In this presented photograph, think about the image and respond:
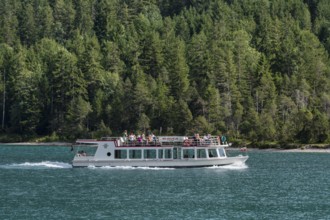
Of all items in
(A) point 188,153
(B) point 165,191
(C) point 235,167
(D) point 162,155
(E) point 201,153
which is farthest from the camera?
(A) point 188,153

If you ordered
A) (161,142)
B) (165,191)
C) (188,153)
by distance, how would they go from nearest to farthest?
(165,191) → (161,142) → (188,153)

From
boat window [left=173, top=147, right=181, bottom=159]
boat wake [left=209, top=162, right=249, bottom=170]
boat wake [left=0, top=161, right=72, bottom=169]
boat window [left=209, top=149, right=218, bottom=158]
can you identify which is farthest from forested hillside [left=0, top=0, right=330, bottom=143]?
boat wake [left=0, top=161, right=72, bottom=169]

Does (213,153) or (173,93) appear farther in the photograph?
(173,93)

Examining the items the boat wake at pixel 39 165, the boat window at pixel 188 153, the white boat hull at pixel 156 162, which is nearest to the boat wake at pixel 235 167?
the white boat hull at pixel 156 162

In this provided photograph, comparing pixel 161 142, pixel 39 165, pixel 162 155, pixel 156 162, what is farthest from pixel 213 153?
pixel 39 165

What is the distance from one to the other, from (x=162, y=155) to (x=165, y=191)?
23050 mm

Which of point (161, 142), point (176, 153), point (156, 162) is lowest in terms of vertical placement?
point (156, 162)

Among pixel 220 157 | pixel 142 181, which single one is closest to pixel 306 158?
pixel 220 157

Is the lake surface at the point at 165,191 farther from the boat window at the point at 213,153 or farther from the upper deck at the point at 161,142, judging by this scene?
the upper deck at the point at 161,142

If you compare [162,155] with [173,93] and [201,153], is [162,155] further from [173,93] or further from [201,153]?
[173,93]

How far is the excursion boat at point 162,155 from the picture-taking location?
106 meters

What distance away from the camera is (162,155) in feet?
353

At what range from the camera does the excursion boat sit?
10581cm

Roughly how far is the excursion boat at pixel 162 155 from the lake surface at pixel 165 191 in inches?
42.1
